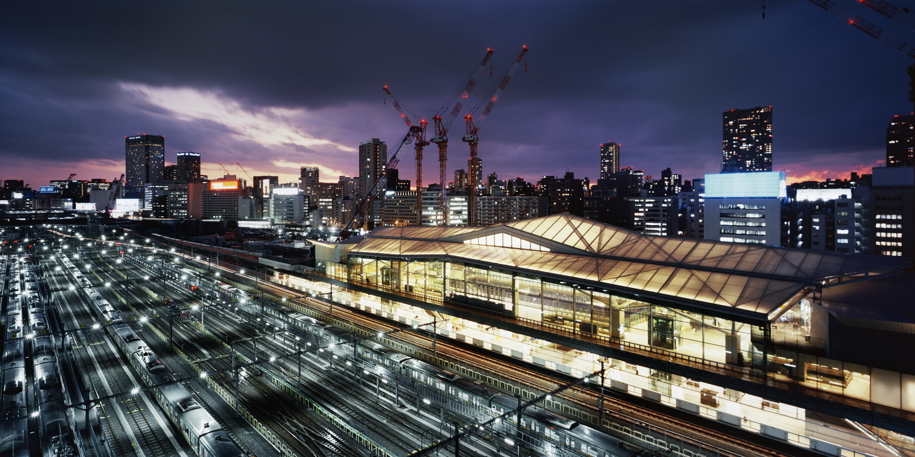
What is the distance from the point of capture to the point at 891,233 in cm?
8319

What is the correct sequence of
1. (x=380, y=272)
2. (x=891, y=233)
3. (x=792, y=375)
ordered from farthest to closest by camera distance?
1. (x=891, y=233)
2. (x=380, y=272)
3. (x=792, y=375)

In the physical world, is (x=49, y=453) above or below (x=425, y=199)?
below

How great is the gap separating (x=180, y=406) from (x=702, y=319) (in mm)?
36710

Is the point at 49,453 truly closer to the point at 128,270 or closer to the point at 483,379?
the point at 483,379

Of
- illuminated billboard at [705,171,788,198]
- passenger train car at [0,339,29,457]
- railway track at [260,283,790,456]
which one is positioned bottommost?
railway track at [260,283,790,456]

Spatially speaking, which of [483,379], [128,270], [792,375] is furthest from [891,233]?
[128,270]

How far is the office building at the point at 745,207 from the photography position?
310 feet

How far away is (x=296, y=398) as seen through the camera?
107ft

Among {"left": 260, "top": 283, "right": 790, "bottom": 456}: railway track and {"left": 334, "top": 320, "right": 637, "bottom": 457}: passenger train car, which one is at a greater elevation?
{"left": 334, "top": 320, "right": 637, "bottom": 457}: passenger train car

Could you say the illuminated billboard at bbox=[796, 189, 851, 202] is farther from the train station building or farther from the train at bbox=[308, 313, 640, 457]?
the train at bbox=[308, 313, 640, 457]

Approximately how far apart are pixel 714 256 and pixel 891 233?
78136 mm

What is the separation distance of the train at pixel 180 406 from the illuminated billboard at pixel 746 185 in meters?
109

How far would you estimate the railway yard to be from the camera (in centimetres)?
2548

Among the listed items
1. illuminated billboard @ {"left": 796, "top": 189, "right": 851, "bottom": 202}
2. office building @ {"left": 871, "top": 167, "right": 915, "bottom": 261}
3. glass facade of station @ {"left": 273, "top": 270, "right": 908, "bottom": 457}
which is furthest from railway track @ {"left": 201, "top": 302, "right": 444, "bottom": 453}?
illuminated billboard @ {"left": 796, "top": 189, "right": 851, "bottom": 202}
